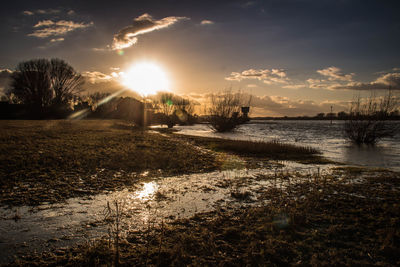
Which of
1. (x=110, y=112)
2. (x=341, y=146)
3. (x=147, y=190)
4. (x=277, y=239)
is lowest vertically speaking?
(x=147, y=190)

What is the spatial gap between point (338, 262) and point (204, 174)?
647 centimetres

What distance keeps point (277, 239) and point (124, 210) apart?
3541mm

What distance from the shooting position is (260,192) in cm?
673

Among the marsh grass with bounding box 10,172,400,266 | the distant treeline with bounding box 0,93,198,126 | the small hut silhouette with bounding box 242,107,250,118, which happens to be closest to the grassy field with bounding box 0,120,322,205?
the marsh grass with bounding box 10,172,400,266

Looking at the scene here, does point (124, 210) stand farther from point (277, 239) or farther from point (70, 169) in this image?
point (70, 169)

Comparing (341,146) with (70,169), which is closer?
(70,169)

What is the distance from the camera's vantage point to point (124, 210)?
5191mm

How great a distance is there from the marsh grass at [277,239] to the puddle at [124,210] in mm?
477

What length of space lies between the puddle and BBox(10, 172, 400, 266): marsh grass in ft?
1.57

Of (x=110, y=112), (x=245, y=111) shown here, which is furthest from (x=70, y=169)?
(x=110, y=112)

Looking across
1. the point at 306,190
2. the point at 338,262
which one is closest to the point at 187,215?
the point at 338,262

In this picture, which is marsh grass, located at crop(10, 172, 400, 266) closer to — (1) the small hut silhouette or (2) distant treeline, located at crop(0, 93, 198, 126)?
(1) the small hut silhouette

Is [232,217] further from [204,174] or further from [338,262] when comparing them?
[204,174]

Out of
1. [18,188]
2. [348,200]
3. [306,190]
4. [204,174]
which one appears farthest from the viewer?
[204,174]
